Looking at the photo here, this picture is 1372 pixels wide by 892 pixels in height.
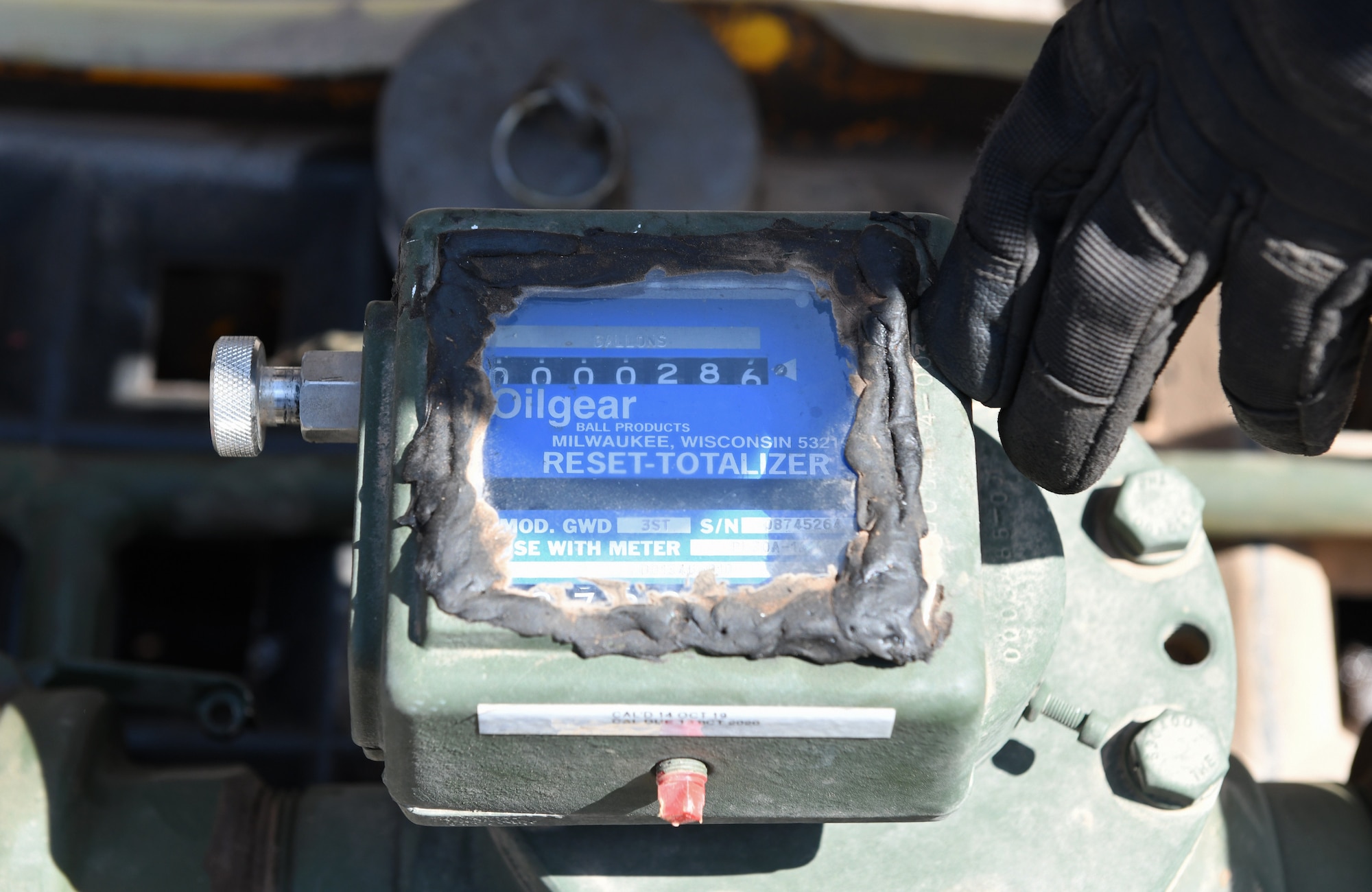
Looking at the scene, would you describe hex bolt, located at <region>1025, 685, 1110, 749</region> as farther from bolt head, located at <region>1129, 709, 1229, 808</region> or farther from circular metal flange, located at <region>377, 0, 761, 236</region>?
circular metal flange, located at <region>377, 0, 761, 236</region>

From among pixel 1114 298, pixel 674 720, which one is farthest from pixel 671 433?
pixel 1114 298

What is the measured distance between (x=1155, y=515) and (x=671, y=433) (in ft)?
1.56

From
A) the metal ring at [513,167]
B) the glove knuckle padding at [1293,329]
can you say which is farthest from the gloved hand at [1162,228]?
the metal ring at [513,167]

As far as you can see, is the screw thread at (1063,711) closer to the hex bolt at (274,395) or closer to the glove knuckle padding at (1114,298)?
the glove knuckle padding at (1114,298)

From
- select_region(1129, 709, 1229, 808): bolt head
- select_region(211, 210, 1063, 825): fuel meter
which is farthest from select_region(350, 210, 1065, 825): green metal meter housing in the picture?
select_region(1129, 709, 1229, 808): bolt head

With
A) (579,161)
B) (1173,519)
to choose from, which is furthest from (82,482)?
(1173,519)

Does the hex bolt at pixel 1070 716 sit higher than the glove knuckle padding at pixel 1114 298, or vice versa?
the glove knuckle padding at pixel 1114 298

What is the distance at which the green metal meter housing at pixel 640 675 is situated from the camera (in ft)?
2.45

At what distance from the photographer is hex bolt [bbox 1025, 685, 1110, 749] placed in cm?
95

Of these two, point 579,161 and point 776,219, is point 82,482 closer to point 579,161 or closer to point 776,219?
point 579,161

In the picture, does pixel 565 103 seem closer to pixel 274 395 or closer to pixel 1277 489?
pixel 274 395

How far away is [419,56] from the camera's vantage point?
167 cm

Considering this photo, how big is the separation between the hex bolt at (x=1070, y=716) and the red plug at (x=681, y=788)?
0.31 m

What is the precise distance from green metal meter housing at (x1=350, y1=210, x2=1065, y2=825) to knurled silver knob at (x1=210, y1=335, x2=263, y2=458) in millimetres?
94
